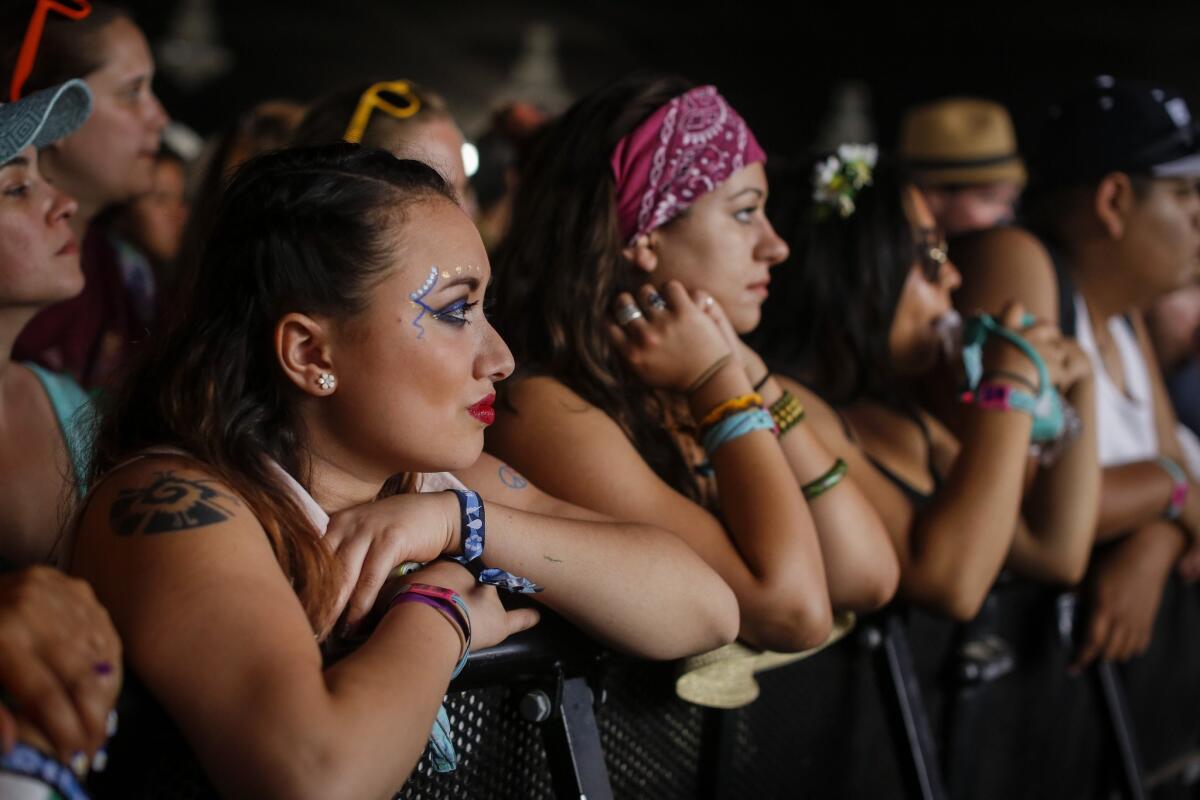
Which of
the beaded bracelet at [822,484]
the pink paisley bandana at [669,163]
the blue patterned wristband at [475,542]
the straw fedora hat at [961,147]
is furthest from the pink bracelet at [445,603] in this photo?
the straw fedora hat at [961,147]

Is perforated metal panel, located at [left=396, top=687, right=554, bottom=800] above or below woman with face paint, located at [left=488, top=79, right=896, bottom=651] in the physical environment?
below

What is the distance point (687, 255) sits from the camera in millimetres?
2084

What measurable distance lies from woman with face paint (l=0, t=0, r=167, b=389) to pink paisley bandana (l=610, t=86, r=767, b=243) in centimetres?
114

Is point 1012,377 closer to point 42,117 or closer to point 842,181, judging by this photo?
point 842,181

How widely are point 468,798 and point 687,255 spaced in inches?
41.4

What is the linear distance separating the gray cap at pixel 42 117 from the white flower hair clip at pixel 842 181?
4.63 feet

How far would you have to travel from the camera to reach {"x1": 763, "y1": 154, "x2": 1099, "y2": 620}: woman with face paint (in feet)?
7.84

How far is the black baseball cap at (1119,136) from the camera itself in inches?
123

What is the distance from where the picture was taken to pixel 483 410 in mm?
1439

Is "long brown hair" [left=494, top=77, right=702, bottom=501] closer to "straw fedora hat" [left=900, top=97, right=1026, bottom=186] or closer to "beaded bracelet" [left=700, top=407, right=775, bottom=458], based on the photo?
"beaded bracelet" [left=700, top=407, right=775, bottom=458]

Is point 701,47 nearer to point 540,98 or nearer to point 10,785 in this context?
point 540,98

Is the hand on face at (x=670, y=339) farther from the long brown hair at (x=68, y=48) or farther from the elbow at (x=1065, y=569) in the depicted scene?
the long brown hair at (x=68, y=48)

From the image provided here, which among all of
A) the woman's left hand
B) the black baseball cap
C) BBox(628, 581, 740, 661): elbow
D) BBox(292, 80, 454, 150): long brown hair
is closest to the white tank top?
the black baseball cap

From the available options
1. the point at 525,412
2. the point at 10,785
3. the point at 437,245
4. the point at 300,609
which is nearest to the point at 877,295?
the point at 525,412
